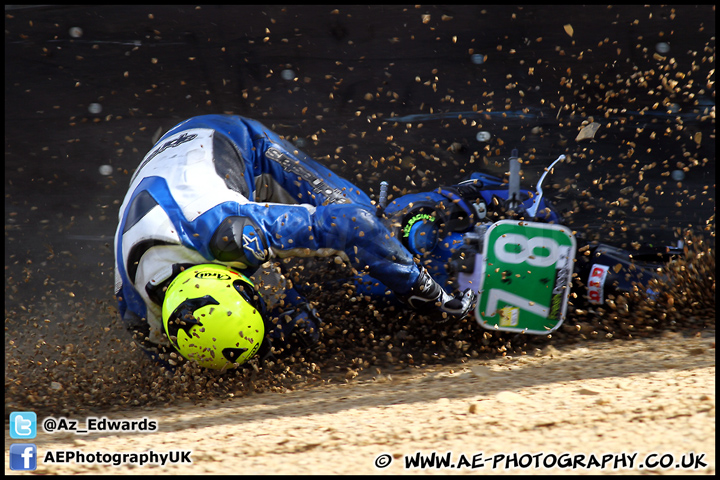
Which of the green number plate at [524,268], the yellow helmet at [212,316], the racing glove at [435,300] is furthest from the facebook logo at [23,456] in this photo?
the green number plate at [524,268]

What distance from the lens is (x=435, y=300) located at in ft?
9.53

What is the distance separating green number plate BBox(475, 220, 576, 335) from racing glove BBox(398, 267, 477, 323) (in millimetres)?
107

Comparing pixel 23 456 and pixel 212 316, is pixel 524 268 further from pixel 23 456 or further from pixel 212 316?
pixel 23 456

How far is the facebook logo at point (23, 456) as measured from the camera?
7.00 ft

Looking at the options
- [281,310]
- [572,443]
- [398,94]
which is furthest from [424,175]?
[572,443]

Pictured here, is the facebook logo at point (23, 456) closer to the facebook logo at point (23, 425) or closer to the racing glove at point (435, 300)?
the facebook logo at point (23, 425)

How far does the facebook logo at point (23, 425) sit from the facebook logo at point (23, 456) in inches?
8.5

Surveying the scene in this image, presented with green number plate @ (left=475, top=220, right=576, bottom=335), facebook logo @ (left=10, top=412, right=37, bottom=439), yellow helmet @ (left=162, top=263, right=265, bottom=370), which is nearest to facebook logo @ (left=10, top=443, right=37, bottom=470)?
facebook logo @ (left=10, top=412, right=37, bottom=439)

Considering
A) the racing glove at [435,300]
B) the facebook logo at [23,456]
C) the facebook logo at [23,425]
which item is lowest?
the facebook logo at [23,425]

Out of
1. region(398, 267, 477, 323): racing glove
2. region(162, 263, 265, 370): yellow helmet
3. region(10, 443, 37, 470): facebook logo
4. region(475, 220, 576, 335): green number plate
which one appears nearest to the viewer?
region(10, 443, 37, 470): facebook logo

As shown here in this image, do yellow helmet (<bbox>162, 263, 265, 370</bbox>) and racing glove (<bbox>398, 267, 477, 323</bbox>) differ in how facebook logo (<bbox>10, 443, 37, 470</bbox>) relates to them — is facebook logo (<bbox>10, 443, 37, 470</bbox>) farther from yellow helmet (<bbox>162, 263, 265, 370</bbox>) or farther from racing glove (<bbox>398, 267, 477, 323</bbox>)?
racing glove (<bbox>398, 267, 477, 323</bbox>)

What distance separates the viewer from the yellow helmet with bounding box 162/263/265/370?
2471mm

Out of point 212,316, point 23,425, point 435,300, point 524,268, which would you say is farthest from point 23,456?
point 524,268

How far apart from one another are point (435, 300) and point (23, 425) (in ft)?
6.50
